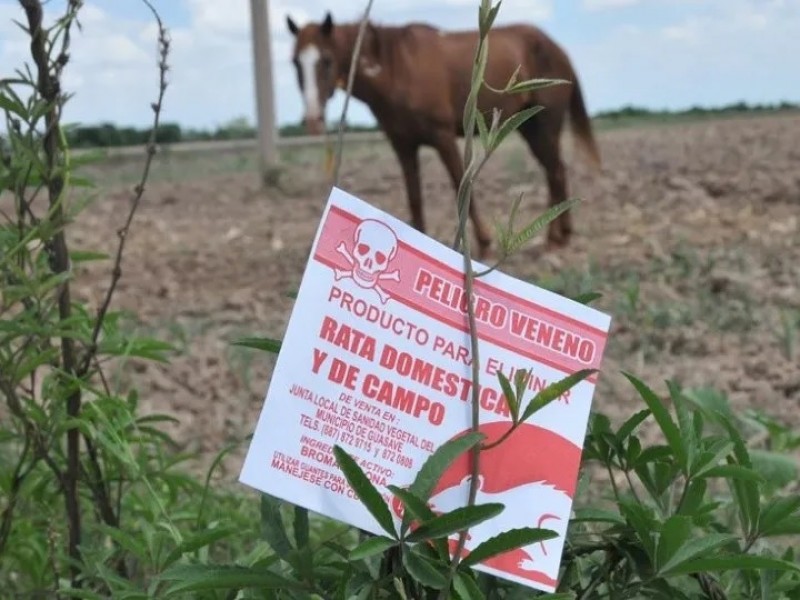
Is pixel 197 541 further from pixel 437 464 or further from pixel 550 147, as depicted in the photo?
pixel 550 147

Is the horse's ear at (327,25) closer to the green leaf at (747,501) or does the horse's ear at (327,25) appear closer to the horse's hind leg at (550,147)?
the horse's hind leg at (550,147)

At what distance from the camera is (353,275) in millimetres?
710

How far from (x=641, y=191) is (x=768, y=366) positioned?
3447mm

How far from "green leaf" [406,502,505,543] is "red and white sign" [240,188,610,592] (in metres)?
0.04

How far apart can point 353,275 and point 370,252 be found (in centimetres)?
2

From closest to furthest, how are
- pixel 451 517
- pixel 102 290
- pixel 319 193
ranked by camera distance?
pixel 451 517
pixel 102 290
pixel 319 193

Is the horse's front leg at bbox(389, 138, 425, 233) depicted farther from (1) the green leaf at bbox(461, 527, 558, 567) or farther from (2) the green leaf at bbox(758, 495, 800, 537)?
(1) the green leaf at bbox(461, 527, 558, 567)

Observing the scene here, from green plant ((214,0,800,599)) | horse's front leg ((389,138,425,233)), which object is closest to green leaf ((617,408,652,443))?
green plant ((214,0,800,599))

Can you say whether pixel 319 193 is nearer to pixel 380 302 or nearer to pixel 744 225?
pixel 744 225

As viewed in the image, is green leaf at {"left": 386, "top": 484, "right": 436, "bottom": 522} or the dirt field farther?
the dirt field

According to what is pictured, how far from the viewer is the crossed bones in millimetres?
708

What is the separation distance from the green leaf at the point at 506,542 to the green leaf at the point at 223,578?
122 millimetres

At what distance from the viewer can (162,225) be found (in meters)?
6.22

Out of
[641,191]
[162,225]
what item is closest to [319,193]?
[162,225]
